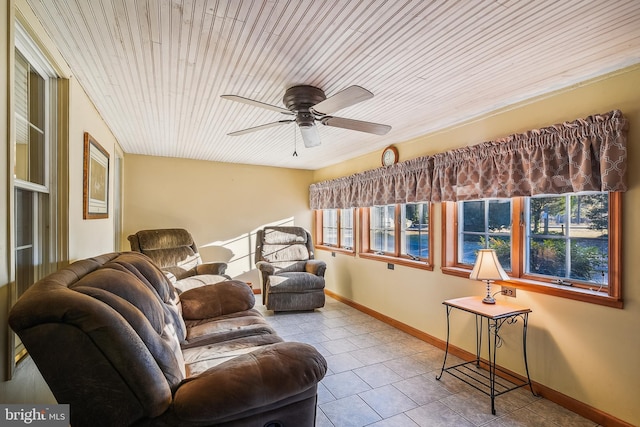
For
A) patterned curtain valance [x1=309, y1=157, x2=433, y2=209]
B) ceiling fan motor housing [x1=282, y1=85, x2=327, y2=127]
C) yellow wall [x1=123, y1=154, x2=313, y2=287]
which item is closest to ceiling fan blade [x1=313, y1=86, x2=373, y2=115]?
ceiling fan motor housing [x1=282, y1=85, x2=327, y2=127]

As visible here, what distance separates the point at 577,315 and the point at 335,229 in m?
3.80

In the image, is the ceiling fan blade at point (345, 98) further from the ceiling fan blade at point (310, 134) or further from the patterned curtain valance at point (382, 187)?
the patterned curtain valance at point (382, 187)

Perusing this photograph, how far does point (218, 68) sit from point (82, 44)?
0.75m

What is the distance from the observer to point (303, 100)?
232cm

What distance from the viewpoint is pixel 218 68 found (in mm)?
2068

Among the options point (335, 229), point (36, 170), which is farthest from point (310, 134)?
point (335, 229)

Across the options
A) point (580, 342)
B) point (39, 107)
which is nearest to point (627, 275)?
point (580, 342)

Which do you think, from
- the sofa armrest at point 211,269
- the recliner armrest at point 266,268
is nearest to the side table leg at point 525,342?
the recliner armrest at point 266,268

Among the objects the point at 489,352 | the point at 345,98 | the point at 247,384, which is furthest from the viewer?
the point at 489,352

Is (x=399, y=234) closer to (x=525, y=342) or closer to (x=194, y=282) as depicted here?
(x=525, y=342)

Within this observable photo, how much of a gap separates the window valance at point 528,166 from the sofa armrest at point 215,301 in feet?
6.95

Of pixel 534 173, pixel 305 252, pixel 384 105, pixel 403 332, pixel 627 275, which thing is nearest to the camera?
pixel 627 275

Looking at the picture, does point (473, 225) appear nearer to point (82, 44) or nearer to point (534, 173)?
point (534, 173)

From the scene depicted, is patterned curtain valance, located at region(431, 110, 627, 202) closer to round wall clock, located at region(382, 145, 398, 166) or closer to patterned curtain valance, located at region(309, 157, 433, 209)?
patterned curtain valance, located at region(309, 157, 433, 209)
